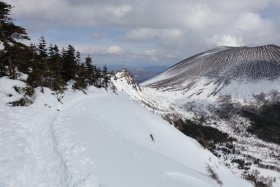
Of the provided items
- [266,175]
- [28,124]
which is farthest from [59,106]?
[266,175]

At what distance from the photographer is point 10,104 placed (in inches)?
1585

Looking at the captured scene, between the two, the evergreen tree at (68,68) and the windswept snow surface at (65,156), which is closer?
the windswept snow surface at (65,156)

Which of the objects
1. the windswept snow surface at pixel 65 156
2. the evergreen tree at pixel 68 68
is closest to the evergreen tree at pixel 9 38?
the windswept snow surface at pixel 65 156

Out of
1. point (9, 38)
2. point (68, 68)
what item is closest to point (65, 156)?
Result: point (9, 38)

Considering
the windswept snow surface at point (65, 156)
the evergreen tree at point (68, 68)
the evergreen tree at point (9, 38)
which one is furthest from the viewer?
the evergreen tree at point (68, 68)

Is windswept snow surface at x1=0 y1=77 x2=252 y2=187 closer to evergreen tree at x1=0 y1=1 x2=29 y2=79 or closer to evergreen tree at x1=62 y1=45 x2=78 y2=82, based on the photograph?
evergreen tree at x1=0 y1=1 x2=29 y2=79

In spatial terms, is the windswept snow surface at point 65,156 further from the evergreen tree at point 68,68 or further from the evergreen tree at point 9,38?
Result: the evergreen tree at point 68,68

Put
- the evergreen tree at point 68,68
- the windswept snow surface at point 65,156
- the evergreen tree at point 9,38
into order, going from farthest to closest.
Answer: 1. the evergreen tree at point 68,68
2. the evergreen tree at point 9,38
3. the windswept snow surface at point 65,156

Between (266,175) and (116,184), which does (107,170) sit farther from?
(266,175)

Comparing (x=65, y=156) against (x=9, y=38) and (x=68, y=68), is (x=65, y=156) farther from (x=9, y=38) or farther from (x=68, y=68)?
(x=68, y=68)

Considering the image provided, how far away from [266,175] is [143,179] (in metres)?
174

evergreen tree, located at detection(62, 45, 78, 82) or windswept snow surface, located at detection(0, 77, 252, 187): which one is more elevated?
evergreen tree, located at detection(62, 45, 78, 82)

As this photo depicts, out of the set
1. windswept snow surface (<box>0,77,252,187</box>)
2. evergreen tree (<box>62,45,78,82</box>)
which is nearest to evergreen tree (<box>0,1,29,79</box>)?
windswept snow surface (<box>0,77,252,187</box>)

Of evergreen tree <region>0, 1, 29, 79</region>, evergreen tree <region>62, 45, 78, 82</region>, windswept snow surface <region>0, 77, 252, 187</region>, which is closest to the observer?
windswept snow surface <region>0, 77, 252, 187</region>
